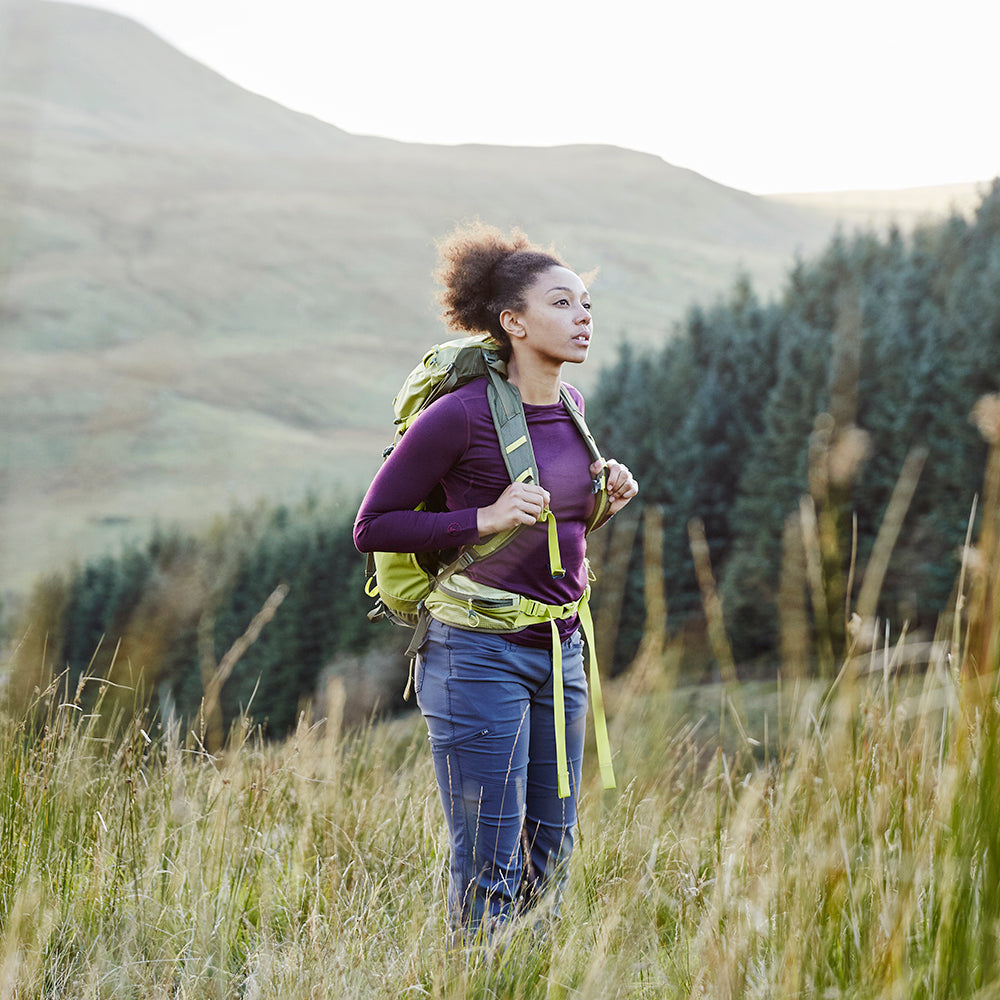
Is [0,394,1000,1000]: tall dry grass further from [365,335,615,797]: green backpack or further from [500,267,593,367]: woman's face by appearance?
[500,267,593,367]: woman's face

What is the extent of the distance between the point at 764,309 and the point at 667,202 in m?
92.8

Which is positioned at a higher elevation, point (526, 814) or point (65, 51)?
point (65, 51)

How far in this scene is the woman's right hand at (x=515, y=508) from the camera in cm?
207

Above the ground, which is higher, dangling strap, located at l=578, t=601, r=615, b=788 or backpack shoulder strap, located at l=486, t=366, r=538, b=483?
backpack shoulder strap, located at l=486, t=366, r=538, b=483

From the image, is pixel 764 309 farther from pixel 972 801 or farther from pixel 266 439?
pixel 266 439

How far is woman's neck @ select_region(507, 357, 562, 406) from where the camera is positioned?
2.31m

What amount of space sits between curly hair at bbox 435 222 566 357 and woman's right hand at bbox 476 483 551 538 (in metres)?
0.46

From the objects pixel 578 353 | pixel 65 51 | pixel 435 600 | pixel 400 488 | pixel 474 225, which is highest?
pixel 65 51

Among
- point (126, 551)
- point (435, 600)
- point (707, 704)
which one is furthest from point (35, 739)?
point (126, 551)

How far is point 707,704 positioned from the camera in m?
8.45

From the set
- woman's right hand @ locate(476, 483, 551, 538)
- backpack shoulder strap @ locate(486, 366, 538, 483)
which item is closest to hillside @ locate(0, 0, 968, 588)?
backpack shoulder strap @ locate(486, 366, 538, 483)

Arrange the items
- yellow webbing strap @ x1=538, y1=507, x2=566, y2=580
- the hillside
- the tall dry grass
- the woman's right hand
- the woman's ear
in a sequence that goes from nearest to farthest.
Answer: the tall dry grass, the woman's right hand, yellow webbing strap @ x1=538, y1=507, x2=566, y2=580, the woman's ear, the hillside

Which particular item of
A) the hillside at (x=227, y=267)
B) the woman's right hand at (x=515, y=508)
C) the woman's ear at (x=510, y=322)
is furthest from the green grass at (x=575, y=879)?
the hillside at (x=227, y=267)

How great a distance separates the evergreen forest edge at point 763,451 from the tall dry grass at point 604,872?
15.4 feet
